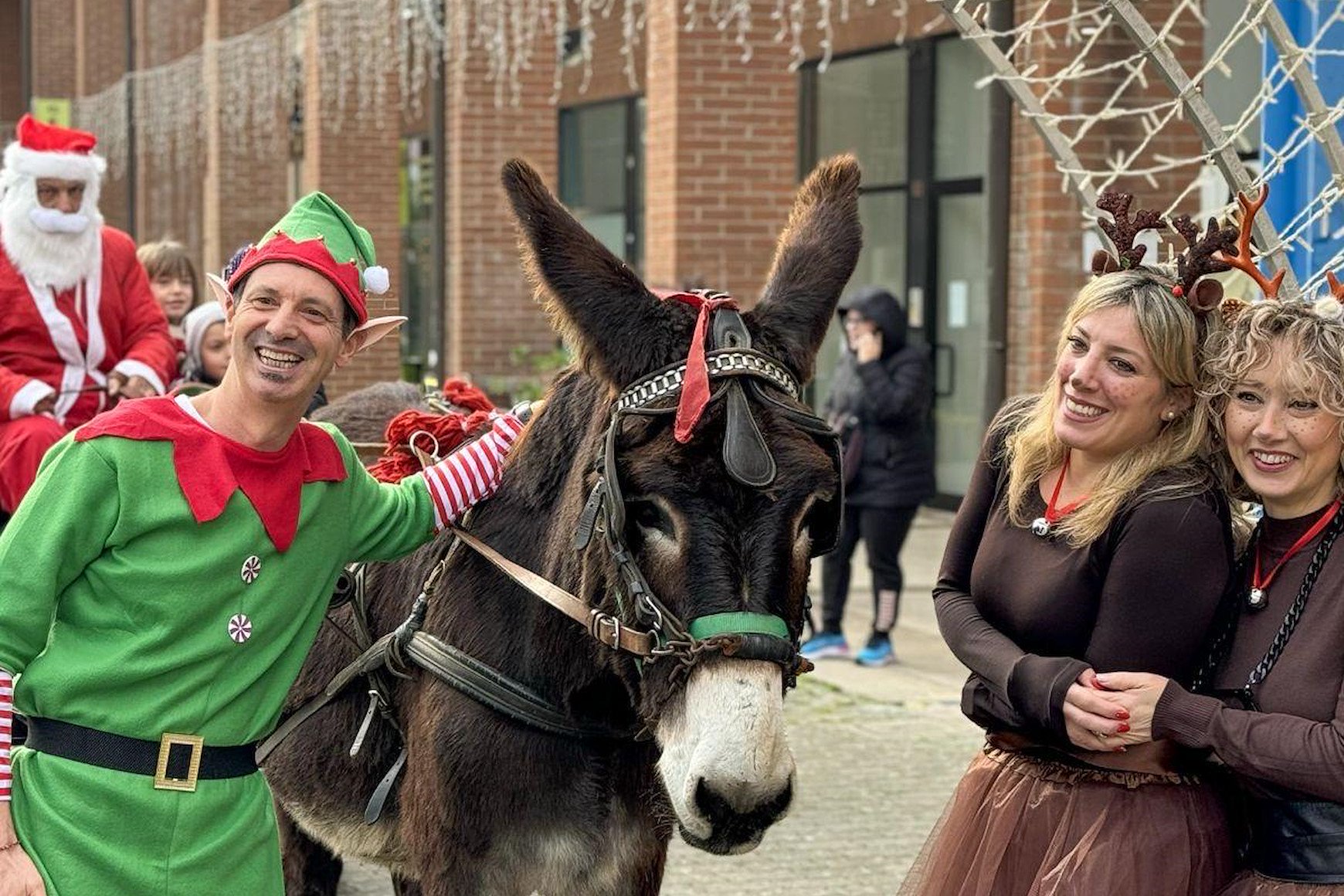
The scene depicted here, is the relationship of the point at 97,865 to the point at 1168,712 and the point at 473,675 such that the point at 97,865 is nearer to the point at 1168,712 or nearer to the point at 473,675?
the point at 473,675

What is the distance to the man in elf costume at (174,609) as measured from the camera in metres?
2.94

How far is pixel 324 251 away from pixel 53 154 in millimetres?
3813

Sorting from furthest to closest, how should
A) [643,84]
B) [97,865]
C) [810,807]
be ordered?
[643,84] < [810,807] < [97,865]

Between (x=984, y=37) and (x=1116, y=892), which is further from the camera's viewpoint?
(x=984, y=37)

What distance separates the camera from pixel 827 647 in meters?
9.84

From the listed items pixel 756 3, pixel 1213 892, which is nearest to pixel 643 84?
pixel 756 3

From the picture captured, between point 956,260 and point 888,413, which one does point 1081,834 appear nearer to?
point 888,413

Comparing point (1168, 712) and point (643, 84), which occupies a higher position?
point (643, 84)

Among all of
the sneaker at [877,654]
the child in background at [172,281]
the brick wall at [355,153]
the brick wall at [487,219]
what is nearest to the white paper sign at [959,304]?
the brick wall at [487,219]

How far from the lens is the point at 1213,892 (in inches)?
124

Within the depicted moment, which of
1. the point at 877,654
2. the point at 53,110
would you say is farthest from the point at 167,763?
the point at 53,110

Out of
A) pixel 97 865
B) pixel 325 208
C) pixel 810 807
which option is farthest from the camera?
pixel 810 807

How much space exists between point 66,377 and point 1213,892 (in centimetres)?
434

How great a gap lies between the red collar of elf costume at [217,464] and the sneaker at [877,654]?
6661 millimetres
